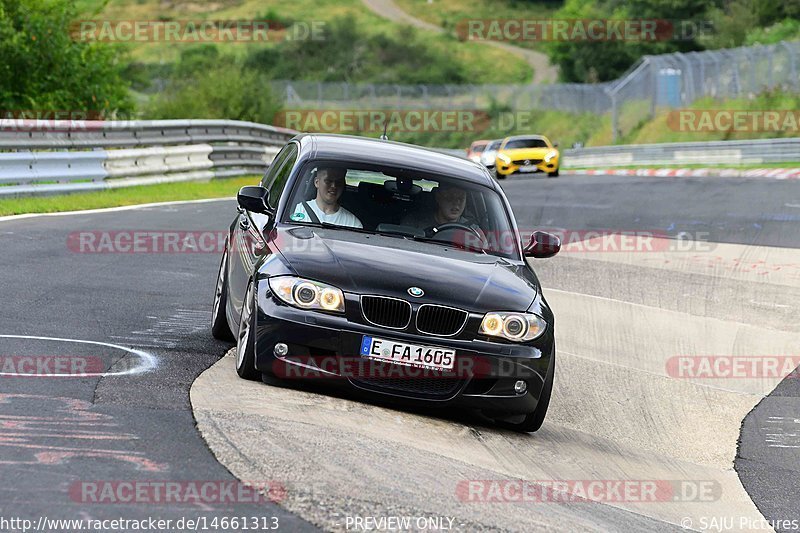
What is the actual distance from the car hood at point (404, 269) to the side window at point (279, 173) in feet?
2.15

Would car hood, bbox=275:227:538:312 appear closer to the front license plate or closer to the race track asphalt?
the front license plate

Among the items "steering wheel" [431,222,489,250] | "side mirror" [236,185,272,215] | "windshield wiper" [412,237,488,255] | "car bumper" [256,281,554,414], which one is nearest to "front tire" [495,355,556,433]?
"car bumper" [256,281,554,414]

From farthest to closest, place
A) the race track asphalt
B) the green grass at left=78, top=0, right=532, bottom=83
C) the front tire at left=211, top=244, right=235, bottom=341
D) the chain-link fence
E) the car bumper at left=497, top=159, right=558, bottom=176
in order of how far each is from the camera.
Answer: the green grass at left=78, top=0, right=532, bottom=83, the chain-link fence, the car bumper at left=497, top=159, right=558, bottom=176, the front tire at left=211, top=244, right=235, bottom=341, the race track asphalt

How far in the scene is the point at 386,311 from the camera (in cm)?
690

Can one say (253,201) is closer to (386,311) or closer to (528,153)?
(386,311)

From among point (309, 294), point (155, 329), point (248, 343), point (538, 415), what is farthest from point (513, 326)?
point (155, 329)

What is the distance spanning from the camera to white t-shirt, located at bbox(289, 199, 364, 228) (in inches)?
317

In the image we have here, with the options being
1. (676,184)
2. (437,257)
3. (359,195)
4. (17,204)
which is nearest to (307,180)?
(359,195)

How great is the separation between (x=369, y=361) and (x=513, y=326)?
0.80 m

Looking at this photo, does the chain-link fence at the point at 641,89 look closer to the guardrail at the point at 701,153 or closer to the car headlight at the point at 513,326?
the guardrail at the point at 701,153

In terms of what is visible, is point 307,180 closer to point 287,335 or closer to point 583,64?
point 287,335

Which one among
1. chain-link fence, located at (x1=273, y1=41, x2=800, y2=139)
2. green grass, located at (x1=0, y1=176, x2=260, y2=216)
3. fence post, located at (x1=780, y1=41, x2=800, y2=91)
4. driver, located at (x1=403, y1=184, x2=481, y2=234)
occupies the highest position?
driver, located at (x1=403, y1=184, x2=481, y2=234)

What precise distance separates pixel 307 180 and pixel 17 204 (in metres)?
10.1

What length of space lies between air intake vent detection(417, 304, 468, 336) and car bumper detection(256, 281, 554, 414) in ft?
0.20
